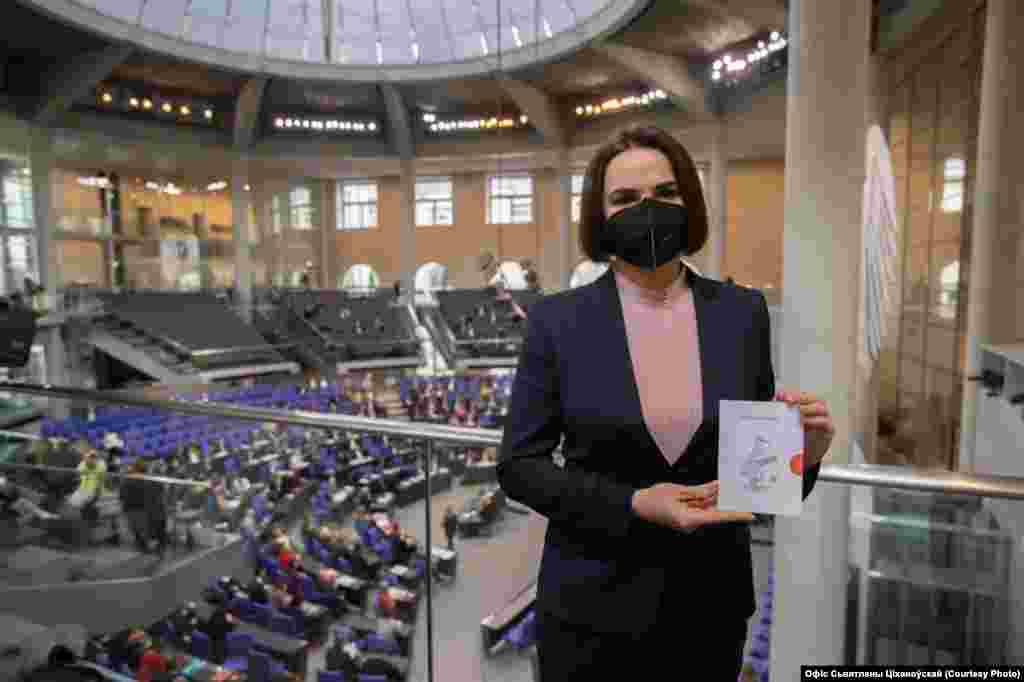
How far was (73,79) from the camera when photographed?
19.5m

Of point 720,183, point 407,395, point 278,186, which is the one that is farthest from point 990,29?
point 278,186

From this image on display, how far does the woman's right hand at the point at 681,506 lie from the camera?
963 millimetres

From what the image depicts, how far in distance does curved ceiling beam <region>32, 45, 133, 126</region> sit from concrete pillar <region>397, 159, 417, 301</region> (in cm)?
1081

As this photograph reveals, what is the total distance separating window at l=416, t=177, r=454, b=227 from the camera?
29.8m

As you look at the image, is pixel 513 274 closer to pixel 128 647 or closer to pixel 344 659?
pixel 344 659

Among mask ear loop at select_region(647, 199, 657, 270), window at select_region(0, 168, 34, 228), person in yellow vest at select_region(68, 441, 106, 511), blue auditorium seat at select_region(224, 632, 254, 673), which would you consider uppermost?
window at select_region(0, 168, 34, 228)

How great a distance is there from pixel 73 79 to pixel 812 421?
24.3 metres

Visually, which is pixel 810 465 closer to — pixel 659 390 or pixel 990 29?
pixel 659 390

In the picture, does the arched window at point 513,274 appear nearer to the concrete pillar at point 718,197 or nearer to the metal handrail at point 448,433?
the concrete pillar at point 718,197

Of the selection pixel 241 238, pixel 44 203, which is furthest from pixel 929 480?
pixel 241 238

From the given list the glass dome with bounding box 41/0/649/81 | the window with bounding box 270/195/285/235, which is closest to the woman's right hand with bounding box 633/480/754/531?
the glass dome with bounding box 41/0/649/81

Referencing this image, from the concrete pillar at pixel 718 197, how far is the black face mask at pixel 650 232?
1993 cm

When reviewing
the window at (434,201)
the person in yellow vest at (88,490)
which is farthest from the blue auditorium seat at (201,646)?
the window at (434,201)

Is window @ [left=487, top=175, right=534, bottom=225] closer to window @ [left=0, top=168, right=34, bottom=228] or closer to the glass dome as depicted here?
the glass dome
